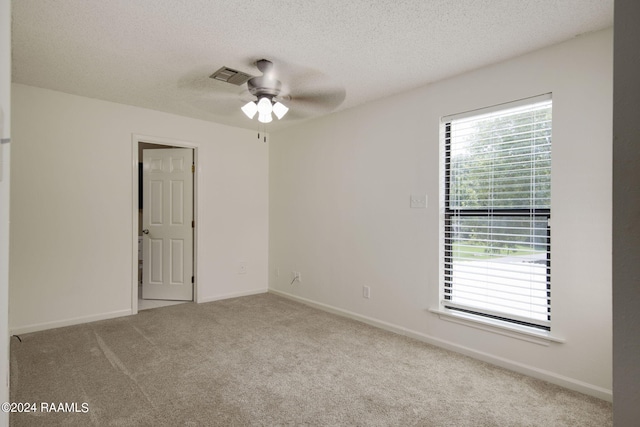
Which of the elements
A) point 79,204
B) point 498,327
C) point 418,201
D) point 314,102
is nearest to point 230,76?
point 314,102

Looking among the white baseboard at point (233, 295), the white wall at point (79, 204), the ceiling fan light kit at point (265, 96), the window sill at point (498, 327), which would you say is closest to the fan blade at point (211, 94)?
the ceiling fan light kit at point (265, 96)

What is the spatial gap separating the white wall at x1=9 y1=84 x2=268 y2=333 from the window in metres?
3.08

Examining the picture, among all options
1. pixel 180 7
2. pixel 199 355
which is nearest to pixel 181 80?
pixel 180 7

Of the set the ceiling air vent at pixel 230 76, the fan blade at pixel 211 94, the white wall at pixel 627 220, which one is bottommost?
the white wall at pixel 627 220

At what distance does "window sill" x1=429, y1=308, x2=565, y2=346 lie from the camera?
7.99ft

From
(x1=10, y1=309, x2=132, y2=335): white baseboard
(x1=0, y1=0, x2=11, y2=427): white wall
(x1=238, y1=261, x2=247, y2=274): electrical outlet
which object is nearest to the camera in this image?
(x1=0, y1=0, x2=11, y2=427): white wall

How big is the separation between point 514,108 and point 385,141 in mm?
1225

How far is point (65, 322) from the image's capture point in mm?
3496

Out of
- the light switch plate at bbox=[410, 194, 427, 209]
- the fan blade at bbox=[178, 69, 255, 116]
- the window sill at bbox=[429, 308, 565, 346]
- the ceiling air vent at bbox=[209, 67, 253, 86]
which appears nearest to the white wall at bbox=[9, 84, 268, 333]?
the fan blade at bbox=[178, 69, 255, 116]

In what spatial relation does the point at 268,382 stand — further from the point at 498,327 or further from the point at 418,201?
the point at 418,201

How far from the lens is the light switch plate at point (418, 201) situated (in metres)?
3.17

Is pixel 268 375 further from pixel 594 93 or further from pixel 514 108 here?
pixel 594 93

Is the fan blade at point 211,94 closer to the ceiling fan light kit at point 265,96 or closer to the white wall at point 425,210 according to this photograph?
the ceiling fan light kit at point 265,96

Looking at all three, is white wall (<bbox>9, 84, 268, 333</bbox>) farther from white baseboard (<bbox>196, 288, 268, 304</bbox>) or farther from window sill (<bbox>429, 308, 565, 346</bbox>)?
window sill (<bbox>429, 308, 565, 346</bbox>)
